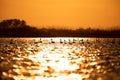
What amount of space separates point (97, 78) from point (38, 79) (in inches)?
274

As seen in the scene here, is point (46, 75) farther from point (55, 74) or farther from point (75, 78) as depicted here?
point (75, 78)

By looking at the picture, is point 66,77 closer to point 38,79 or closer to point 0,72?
point 38,79

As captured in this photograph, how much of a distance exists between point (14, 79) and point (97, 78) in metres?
9.68

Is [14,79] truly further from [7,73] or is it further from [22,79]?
[7,73]

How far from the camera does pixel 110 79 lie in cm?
3831

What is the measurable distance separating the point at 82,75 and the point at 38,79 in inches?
256

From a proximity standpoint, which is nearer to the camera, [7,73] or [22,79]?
[22,79]

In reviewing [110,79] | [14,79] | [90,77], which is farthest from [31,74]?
[110,79]

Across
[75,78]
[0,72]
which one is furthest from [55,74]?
[0,72]

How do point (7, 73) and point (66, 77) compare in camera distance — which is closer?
point (66, 77)

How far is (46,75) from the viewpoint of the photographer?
41812 mm

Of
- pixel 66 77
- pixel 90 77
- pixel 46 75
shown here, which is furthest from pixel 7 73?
pixel 90 77

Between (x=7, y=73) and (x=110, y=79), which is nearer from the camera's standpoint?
(x=110, y=79)

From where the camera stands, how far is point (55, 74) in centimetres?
4303
